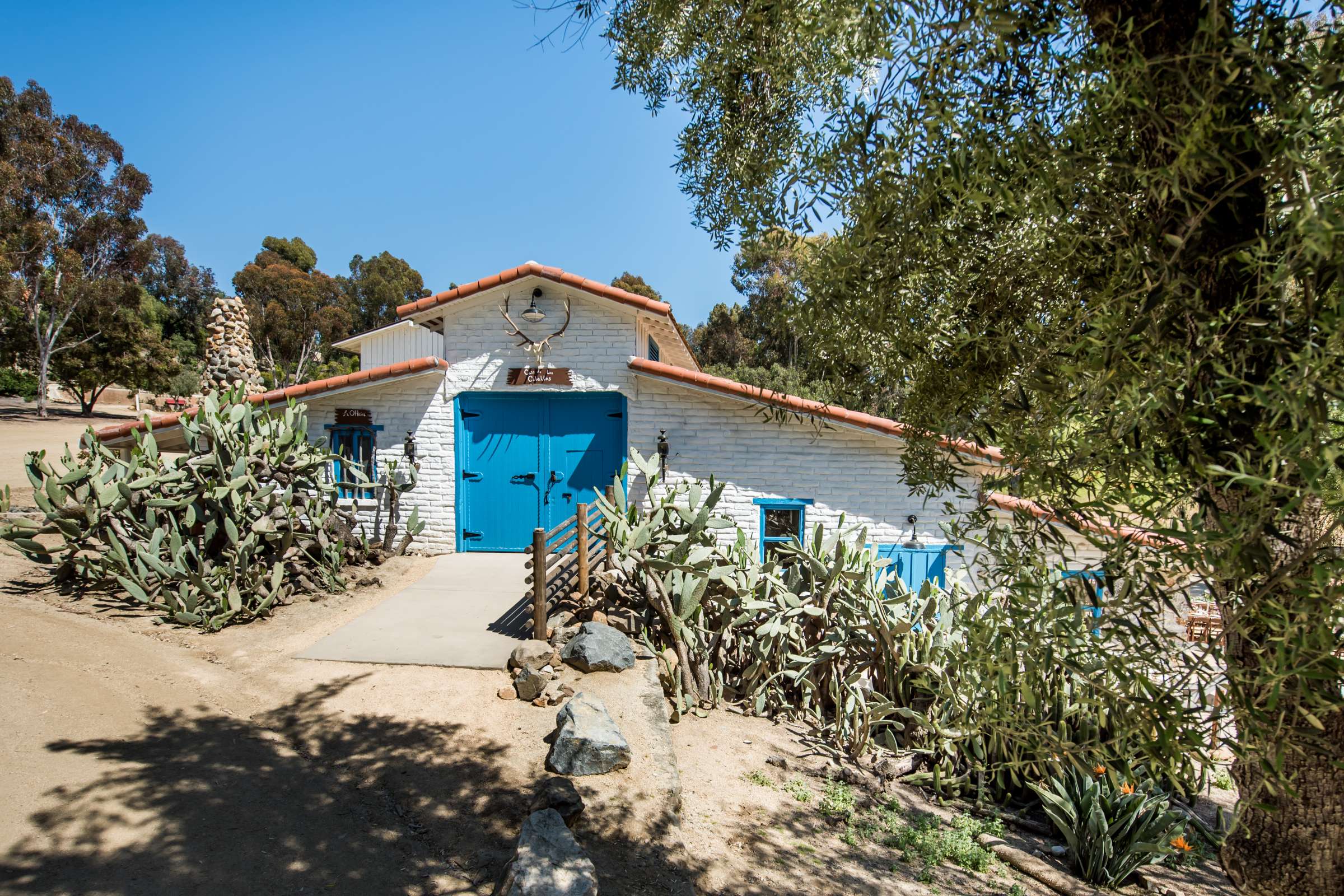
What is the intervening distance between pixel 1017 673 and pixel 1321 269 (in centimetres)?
119

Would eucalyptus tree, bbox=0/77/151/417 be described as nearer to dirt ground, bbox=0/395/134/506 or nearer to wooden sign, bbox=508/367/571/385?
dirt ground, bbox=0/395/134/506

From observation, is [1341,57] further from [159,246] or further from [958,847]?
[159,246]

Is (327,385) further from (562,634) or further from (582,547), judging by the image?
(562,634)

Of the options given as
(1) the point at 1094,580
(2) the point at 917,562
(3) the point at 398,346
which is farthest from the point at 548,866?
(3) the point at 398,346

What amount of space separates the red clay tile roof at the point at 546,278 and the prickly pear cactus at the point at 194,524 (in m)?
2.69

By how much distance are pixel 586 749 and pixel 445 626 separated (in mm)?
2949

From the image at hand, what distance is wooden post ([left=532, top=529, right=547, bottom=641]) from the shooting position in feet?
19.1

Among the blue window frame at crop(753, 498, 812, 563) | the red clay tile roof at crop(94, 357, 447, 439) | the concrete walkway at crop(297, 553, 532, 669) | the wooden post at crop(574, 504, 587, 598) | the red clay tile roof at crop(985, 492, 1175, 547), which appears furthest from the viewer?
the red clay tile roof at crop(94, 357, 447, 439)

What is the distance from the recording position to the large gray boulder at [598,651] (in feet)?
17.6

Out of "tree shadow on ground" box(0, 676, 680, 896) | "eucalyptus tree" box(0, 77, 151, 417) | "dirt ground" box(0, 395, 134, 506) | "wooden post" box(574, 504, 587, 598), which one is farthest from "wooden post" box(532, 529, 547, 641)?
"eucalyptus tree" box(0, 77, 151, 417)

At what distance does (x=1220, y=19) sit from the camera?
1315mm

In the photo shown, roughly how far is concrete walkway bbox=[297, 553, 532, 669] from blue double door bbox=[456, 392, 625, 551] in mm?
1042

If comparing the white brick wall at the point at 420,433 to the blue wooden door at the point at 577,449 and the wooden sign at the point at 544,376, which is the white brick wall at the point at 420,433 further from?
the blue wooden door at the point at 577,449

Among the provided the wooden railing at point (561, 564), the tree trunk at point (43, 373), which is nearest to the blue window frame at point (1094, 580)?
the wooden railing at point (561, 564)
